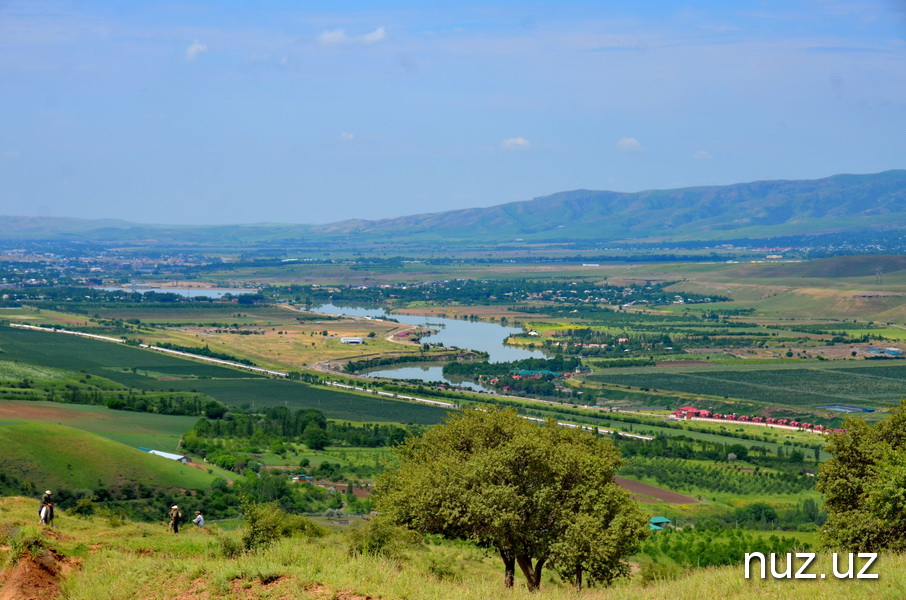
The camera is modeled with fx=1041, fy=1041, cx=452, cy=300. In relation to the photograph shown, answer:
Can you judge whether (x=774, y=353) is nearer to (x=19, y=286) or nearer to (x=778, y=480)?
(x=778, y=480)

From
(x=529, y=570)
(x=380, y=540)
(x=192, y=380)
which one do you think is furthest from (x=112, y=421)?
(x=529, y=570)

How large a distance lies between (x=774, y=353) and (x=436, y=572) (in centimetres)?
8666

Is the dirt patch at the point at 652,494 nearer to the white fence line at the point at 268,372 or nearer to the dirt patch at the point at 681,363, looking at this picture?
the white fence line at the point at 268,372

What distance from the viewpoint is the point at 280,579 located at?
51.1 feet

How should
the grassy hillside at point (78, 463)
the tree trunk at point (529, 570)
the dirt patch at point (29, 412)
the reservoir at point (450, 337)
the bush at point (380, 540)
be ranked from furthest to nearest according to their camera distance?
1. the reservoir at point (450, 337)
2. the dirt patch at point (29, 412)
3. the grassy hillside at point (78, 463)
4. the tree trunk at point (529, 570)
5. the bush at point (380, 540)

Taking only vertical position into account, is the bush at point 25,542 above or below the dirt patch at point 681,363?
above

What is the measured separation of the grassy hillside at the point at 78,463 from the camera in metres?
36.3

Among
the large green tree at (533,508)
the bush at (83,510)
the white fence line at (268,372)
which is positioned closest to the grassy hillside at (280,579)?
the large green tree at (533,508)

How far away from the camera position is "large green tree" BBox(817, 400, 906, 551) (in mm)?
21328

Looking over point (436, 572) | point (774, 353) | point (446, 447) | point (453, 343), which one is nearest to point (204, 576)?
point (436, 572)

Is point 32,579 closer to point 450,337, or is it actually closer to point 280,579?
point 280,579

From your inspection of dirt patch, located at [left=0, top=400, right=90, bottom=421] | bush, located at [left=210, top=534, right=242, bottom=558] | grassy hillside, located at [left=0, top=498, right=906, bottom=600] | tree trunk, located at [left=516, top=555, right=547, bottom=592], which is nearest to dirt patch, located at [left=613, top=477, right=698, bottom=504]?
tree trunk, located at [left=516, top=555, right=547, bottom=592]

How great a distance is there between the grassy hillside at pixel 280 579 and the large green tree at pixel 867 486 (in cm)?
379

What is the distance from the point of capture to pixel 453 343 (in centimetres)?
11406
